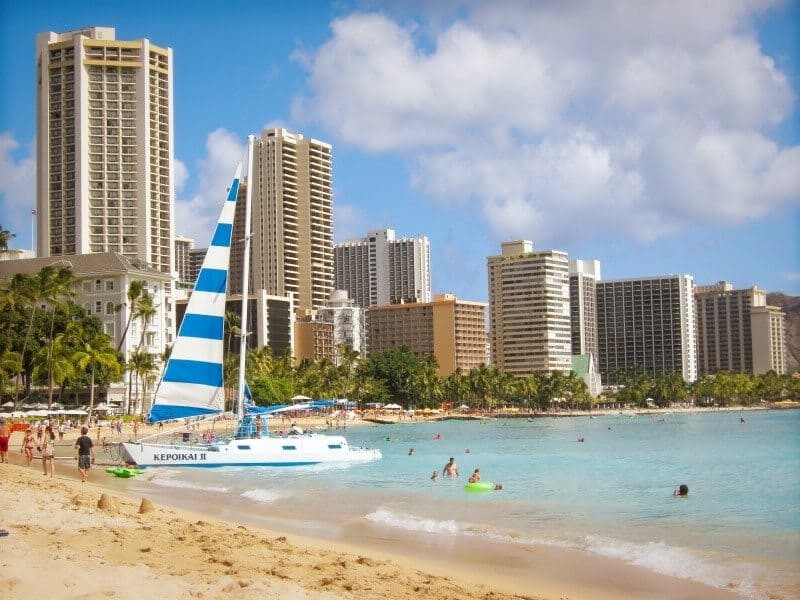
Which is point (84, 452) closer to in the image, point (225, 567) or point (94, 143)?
point (225, 567)

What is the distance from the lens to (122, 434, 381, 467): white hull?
39.1 meters

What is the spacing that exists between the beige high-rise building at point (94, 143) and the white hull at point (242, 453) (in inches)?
4055

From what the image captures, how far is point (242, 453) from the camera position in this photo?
40.2m

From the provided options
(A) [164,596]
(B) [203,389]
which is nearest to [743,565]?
(A) [164,596]

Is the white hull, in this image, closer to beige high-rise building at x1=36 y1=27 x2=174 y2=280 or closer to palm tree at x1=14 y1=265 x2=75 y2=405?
palm tree at x1=14 y1=265 x2=75 y2=405

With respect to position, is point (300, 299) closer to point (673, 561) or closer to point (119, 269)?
point (119, 269)

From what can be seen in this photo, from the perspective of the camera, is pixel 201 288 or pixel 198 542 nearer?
pixel 198 542

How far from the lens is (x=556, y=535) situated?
22.2 meters

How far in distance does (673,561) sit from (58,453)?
3668cm

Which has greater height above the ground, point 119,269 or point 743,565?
point 119,269

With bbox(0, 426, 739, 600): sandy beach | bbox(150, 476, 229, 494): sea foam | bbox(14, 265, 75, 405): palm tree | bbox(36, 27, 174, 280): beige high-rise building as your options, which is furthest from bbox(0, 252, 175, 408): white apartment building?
bbox(0, 426, 739, 600): sandy beach

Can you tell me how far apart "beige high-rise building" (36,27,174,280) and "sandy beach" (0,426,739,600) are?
124106 millimetres

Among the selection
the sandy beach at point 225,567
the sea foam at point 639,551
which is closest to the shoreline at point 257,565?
the sandy beach at point 225,567

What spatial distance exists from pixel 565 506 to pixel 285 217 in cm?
16928
